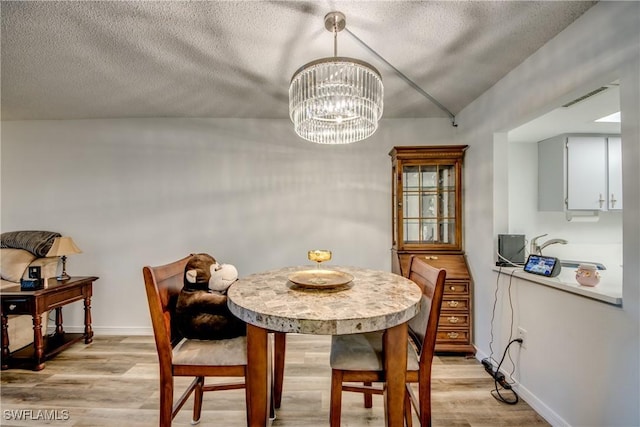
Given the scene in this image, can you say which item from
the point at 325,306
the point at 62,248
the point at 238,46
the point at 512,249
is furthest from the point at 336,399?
the point at 62,248

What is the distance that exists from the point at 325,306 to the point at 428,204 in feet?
6.46

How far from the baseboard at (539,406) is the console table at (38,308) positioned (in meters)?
3.72

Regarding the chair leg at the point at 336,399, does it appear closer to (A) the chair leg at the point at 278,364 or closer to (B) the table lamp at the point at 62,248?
(A) the chair leg at the point at 278,364

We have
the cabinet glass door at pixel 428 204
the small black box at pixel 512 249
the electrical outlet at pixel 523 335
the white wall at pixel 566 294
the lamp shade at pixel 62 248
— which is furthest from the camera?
the cabinet glass door at pixel 428 204

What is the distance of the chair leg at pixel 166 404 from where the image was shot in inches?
51.8

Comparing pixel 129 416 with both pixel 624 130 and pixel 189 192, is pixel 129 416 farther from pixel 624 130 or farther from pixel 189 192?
pixel 624 130

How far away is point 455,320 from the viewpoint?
8.24 feet

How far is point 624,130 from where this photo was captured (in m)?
1.30

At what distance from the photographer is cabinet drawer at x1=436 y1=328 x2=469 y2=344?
250 centimetres

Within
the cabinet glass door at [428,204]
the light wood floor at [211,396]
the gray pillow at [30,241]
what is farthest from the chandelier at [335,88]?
the gray pillow at [30,241]

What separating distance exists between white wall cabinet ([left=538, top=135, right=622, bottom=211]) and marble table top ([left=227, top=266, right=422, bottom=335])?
225cm

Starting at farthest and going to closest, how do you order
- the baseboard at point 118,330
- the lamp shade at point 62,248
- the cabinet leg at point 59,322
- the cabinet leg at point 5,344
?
the baseboard at point 118,330 < the cabinet leg at point 59,322 < the lamp shade at point 62,248 < the cabinet leg at point 5,344

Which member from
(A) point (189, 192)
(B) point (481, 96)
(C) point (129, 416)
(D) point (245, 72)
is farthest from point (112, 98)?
(B) point (481, 96)

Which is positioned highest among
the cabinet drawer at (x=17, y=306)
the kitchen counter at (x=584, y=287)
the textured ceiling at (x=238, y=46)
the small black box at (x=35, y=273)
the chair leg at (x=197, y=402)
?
the textured ceiling at (x=238, y=46)
